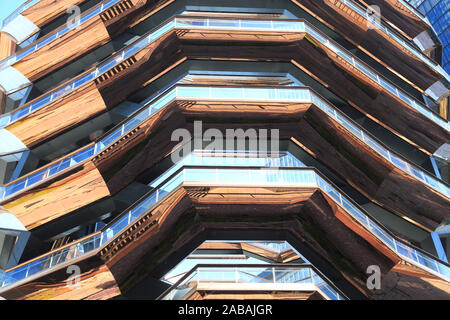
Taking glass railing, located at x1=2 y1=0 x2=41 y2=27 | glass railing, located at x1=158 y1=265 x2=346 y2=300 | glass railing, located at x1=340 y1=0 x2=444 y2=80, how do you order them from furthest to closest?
glass railing, located at x1=2 y1=0 x2=41 y2=27 < glass railing, located at x1=340 y1=0 x2=444 y2=80 < glass railing, located at x1=158 y1=265 x2=346 y2=300

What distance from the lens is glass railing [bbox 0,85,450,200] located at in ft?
58.6

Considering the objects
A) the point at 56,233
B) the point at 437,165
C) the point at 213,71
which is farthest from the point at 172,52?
the point at 437,165

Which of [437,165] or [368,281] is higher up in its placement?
[437,165]

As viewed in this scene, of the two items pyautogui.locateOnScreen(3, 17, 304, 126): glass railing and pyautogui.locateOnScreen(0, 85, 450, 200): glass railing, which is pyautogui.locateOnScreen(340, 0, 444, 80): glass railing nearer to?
pyautogui.locateOnScreen(3, 17, 304, 126): glass railing

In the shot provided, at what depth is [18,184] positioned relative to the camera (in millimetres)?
18375

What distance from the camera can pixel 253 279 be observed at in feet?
45.4

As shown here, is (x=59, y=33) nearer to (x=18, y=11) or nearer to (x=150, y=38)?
(x=18, y=11)

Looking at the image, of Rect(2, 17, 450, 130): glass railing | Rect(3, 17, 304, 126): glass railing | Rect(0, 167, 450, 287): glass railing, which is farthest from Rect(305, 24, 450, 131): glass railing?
Rect(0, 167, 450, 287): glass railing

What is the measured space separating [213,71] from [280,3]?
5632 mm

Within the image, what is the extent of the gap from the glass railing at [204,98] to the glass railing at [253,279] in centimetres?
653

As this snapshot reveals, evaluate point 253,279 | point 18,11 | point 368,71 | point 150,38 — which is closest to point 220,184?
point 253,279

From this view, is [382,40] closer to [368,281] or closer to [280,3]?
[280,3]

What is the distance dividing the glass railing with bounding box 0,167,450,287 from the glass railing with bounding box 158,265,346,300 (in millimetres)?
2849

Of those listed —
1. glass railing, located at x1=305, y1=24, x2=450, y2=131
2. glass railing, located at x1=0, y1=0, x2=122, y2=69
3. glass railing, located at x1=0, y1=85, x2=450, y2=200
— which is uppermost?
glass railing, located at x1=0, y1=0, x2=122, y2=69
